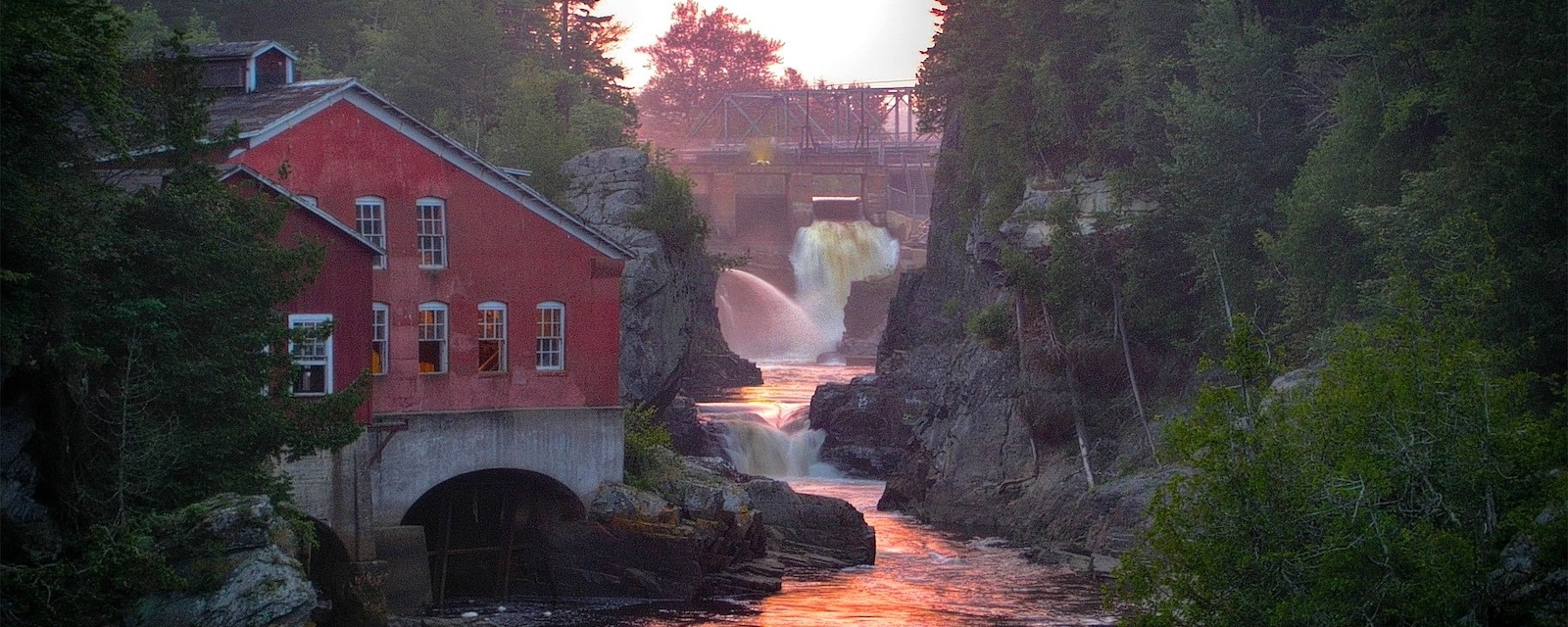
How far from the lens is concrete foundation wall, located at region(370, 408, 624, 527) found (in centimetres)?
3741

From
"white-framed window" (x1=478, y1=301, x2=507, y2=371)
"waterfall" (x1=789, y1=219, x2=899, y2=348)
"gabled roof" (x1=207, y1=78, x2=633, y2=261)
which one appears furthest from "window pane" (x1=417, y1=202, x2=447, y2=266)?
"waterfall" (x1=789, y1=219, x2=899, y2=348)

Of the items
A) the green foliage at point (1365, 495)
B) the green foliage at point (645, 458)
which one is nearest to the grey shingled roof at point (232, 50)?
the green foliage at point (645, 458)

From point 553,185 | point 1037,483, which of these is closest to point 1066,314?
point 1037,483

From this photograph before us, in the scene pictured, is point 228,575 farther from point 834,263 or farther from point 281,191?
point 834,263

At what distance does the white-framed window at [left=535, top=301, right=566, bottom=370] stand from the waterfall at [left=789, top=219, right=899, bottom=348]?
61.5 meters

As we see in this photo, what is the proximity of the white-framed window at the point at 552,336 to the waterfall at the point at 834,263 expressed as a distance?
61514 mm

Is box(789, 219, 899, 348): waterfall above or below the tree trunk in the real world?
above

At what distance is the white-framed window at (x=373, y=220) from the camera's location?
130ft

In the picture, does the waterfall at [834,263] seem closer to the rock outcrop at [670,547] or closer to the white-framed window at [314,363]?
the rock outcrop at [670,547]

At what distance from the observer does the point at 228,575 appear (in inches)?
1059

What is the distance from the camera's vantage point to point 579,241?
42.3 meters

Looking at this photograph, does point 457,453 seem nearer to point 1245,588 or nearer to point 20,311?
point 20,311

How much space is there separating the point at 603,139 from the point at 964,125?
19.3 m

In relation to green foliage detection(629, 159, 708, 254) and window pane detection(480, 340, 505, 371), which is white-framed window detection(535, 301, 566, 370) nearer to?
window pane detection(480, 340, 505, 371)
